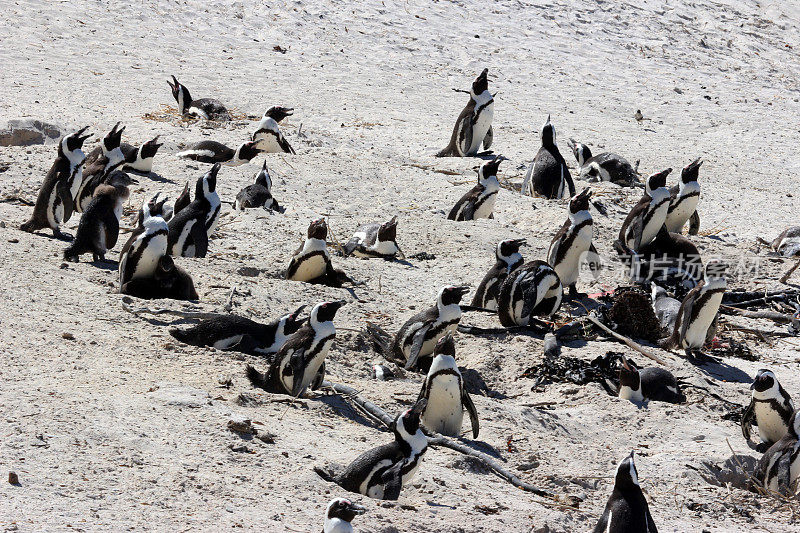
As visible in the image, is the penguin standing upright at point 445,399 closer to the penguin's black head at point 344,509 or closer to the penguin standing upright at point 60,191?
the penguin's black head at point 344,509

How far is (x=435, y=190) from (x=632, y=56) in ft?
22.0

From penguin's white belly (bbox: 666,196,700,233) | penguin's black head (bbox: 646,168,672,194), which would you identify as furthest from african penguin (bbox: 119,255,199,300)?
penguin's white belly (bbox: 666,196,700,233)

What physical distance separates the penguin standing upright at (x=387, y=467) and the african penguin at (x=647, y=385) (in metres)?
2.04

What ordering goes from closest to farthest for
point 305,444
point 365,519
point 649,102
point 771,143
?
point 365,519, point 305,444, point 771,143, point 649,102

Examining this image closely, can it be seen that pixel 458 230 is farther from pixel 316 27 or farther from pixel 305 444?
pixel 316 27

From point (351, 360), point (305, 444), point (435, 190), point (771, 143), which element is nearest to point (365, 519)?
point (305, 444)

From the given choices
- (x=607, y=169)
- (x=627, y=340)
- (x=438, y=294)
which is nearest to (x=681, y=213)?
(x=607, y=169)

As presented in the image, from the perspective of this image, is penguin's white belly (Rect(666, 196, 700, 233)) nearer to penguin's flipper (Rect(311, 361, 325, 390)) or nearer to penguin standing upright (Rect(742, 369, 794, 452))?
penguin standing upright (Rect(742, 369, 794, 452))

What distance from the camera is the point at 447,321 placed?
21.5ft

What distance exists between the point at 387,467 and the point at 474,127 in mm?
7782

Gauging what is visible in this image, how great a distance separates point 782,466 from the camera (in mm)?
5227

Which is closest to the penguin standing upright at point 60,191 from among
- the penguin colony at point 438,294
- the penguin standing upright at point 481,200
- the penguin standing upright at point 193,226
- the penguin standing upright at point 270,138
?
the penguin colony at point 438,294

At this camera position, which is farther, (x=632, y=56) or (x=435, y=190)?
(x=632, y=56)

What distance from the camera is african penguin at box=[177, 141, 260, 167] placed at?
420 inches
